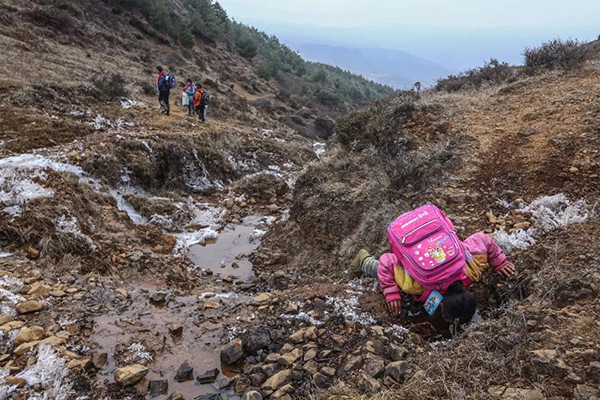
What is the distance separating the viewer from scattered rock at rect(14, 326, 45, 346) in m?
3.38

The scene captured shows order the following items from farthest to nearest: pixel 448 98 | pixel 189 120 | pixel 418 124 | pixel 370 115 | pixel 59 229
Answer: pixel 189 120
pixel 370 115
pixel 448 98
pixel 418 124
pixel 59 229

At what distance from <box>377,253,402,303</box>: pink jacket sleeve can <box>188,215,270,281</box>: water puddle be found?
3480 millimetres

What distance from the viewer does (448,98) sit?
27.2 ft

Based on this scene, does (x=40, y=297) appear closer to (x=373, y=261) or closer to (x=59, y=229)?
(x=59, y=229)

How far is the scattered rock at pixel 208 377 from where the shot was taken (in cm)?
313

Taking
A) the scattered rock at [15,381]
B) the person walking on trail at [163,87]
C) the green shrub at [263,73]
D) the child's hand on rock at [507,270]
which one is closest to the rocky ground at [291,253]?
the scattered rock at [15,381]

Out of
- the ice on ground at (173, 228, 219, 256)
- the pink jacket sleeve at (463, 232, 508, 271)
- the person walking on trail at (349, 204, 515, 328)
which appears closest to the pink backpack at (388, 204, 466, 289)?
the person walking on trail at (349, 204, 515, 328)

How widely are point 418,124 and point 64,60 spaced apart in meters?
14.4

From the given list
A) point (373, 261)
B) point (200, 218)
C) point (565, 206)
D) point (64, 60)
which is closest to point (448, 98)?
point (565, 206)

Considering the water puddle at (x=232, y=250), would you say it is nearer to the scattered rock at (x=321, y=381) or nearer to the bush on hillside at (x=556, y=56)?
→ the scattered rock at (x=321, y=381)

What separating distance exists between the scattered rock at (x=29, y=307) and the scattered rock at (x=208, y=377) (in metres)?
1.98

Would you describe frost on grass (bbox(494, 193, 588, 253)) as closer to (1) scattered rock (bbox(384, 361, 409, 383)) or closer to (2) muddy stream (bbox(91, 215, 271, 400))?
(1) scattered rock (bbox(384, 361, 409, 383))

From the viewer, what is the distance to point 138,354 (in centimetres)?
344

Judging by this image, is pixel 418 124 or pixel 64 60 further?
pixel 64 60
